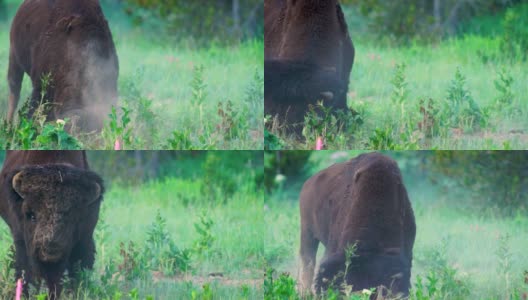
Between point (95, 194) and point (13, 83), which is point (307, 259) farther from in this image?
point (13, 83)

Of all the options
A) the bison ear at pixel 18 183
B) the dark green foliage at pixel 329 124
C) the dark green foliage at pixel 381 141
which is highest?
the dark green foliage at pixel 329 124

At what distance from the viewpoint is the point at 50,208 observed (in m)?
7.19

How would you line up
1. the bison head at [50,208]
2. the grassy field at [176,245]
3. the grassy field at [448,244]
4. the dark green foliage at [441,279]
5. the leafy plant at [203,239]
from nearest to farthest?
the bison head at [50,208] < the dark green foliage at [441,279] < the grassy field at [448,244] < the grassy field at [176,245] < the leafy plant at [203,239]

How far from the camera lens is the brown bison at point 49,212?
719cm

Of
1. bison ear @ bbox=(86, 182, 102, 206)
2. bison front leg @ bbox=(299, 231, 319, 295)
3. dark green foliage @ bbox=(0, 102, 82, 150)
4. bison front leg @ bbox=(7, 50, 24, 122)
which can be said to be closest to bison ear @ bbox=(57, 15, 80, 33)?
bison front leg @ bbox=(7, 50, 24, 122)

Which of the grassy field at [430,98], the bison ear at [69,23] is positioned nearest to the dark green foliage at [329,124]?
the grassy field at [430,98]

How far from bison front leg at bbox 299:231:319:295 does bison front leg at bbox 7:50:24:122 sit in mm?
2638

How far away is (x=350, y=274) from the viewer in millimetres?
7375

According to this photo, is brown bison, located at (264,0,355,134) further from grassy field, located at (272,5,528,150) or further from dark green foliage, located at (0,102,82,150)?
dark green foliage, located at (0,102,82,150)

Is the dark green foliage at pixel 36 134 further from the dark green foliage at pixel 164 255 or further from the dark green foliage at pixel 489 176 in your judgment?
the dark green foliage at pixel 489 176

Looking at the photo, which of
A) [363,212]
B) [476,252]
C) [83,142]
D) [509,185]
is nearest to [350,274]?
[363,212]

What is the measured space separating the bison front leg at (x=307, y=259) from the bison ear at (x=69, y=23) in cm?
256

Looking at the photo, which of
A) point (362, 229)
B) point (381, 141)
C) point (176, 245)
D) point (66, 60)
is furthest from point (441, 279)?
point (66, 60)

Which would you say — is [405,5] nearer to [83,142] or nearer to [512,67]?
[512,67]
